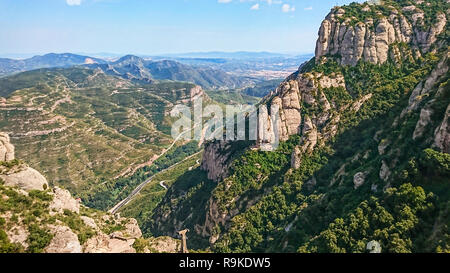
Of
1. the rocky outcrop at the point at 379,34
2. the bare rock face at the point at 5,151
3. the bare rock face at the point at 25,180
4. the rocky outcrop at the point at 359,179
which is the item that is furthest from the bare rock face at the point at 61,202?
the rocky outcrop at the point at 379,34

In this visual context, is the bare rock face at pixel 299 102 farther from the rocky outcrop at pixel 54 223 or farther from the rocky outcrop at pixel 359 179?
the rocky outcrop at pixel 54 223

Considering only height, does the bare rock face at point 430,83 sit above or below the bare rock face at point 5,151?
above

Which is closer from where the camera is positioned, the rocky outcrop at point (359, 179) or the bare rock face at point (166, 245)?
the rocky outcrop at point (359, 179)

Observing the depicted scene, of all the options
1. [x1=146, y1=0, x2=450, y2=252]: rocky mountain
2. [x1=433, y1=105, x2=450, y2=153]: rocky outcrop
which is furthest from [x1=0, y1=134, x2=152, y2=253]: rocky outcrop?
[x1=433, y1=105, x2=450, y2=153]: rocky outcrop

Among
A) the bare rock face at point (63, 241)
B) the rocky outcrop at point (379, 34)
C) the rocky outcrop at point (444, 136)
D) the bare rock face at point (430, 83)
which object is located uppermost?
the rocky outcrop at point (379, 34)

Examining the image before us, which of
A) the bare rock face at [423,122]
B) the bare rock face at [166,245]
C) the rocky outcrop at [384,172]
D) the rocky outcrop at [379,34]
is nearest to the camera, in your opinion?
the bare rock face at [423,122]

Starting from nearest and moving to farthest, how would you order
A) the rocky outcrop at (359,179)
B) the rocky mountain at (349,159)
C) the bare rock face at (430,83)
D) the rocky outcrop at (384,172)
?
the rocky mountain at (349,159)
the rocky outcrop at (384,172)
the rocky outcrop at (359,179)
the bare rock face at (430,83)

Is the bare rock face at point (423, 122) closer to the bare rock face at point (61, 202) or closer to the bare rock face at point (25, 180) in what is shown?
the bare rock face at point (61, 202)
